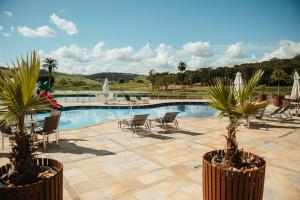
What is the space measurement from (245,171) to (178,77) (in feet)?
244

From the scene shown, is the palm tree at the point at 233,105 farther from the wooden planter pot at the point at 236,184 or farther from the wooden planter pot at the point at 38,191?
the wooden planter pot at the point at 38,191

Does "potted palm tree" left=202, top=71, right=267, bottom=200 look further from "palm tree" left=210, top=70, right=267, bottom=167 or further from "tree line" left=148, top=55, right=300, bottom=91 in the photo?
"tree line" left=148, top=55, right=300, bottom=91

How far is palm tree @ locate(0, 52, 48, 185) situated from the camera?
2.59 meters

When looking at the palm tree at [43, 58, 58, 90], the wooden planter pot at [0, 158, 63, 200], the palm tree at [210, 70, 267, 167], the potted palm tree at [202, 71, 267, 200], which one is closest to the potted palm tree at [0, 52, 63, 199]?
the wooden planter pot at [0, 158, 63, 200]

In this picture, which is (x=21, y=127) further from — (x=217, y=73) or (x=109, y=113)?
(x=217, y=73)

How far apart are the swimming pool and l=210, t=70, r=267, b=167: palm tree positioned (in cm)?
1057

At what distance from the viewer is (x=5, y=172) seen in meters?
3.13

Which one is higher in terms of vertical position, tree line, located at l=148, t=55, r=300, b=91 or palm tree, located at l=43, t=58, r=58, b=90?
palm tree, located at l=43, t=58, r=58, b=90

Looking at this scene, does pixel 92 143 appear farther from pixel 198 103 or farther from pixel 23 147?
pixel 198 103

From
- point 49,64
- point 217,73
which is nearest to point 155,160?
point 217,73

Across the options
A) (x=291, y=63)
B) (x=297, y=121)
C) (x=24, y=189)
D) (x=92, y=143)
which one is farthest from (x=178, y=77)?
(x=24, y=189)

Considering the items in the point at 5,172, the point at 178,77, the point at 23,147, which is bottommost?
the point at 5,172

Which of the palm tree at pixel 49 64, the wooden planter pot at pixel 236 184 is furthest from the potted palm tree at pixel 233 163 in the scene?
the palm tree at pixel 49 64

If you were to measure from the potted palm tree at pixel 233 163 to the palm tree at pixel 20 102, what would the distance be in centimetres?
248
